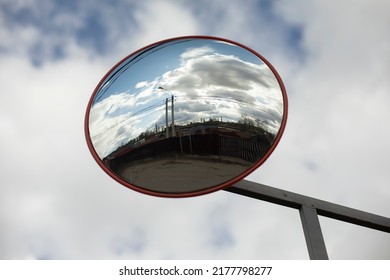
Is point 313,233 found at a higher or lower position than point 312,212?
lower

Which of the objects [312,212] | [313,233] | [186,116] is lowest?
[313,233]

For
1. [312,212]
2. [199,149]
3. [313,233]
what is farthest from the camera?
[312,212]

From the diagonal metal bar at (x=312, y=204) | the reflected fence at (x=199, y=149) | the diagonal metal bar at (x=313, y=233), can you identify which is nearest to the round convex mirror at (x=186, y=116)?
the reflected fence at (x=199, y=149)

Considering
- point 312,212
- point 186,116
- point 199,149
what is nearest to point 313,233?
point 312,212

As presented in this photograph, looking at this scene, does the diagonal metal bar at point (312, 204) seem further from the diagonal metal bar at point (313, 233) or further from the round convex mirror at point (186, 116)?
the round convex mirror at point (186, 116)

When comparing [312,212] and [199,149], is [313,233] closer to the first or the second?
[312,212]

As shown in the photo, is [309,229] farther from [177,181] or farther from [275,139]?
[177,181]
